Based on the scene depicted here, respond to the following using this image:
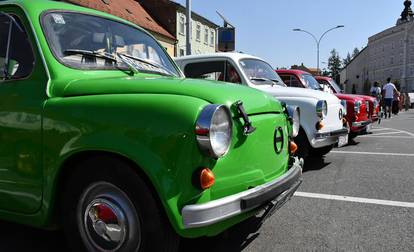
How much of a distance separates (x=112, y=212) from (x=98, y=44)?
4.93 ft

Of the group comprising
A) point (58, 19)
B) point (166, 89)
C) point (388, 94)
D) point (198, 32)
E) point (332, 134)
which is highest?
point (198, 32)

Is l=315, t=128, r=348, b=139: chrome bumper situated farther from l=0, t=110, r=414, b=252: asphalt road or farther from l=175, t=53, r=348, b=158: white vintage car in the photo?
l=0, t=110, r=414, b=252: asphalt road

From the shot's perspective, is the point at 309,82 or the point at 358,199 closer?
the point at 358,199

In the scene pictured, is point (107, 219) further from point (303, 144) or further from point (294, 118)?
point (303, 144)

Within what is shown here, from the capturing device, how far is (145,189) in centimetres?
267

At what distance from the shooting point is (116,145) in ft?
8.82

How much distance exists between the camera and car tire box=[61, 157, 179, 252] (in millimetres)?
2678

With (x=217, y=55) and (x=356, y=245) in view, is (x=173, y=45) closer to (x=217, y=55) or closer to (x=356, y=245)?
(x=217, y=55)

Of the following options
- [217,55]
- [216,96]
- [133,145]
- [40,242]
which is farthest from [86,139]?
[217,55]

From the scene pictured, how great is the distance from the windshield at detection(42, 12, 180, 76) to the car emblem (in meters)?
1.20

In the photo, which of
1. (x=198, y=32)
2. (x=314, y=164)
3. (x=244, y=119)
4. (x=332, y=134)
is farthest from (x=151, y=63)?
(x=198, y=32)

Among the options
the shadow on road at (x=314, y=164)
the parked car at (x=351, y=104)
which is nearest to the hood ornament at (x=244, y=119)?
the shadow on road at (x=314, y=164)

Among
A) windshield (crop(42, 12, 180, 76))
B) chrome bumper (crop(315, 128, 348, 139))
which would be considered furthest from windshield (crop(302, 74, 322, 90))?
windshield (crop(42, 12, 180, 76))

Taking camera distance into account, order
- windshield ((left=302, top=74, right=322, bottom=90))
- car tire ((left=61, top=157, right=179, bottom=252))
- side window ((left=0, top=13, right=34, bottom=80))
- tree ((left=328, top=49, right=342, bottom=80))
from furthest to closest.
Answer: tree ((left=328, top=49, right=342, bottom=80)), windshield ((left=302, top=74, right=322, bottom=90)), side window ((left=0, top=13, right=34, bottom=80)), car tire ((left=61, top=157, right=179, bottom=252))
